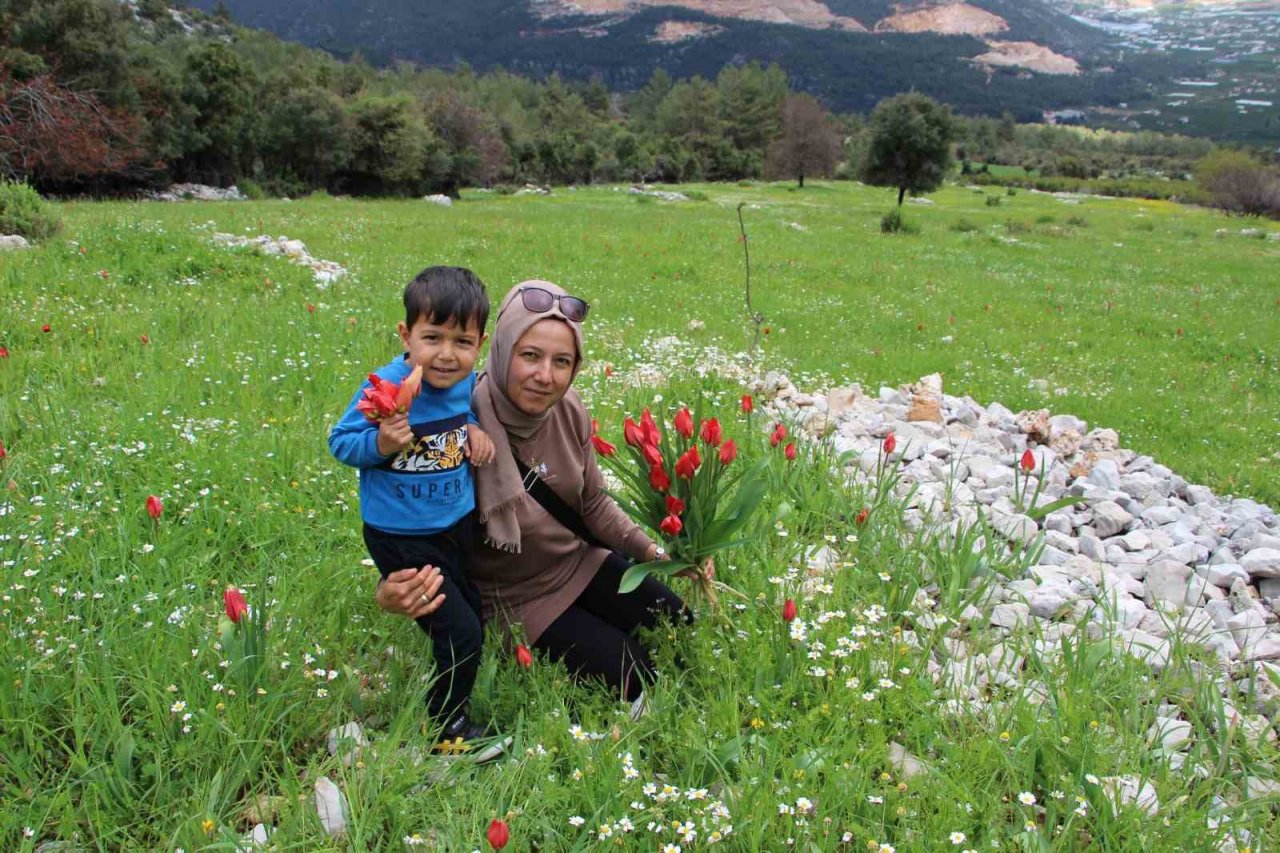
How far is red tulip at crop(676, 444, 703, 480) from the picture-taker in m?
2.91

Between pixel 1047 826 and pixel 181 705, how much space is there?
111 inches

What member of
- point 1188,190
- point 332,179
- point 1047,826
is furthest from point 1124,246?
point 1188,190

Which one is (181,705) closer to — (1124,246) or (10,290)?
(10,290)

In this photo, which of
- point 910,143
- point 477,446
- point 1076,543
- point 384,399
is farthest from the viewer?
point 910,143

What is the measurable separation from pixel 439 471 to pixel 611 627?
1139 millimetres

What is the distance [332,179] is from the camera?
5288 cm

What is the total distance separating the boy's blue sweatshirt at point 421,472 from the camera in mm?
2686

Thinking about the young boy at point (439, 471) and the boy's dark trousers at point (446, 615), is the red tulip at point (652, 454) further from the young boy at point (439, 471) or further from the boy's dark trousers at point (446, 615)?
the boy's dark trousers at point (446, 615)

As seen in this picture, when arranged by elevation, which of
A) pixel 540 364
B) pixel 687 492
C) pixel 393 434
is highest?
pixel 540 364

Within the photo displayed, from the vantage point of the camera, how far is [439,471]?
274 cm

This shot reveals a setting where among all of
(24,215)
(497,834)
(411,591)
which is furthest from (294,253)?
(497,834)

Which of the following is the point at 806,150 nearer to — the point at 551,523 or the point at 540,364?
the point at 551,523

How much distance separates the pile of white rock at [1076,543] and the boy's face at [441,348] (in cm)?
219

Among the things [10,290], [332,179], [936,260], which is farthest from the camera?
[332,179]
